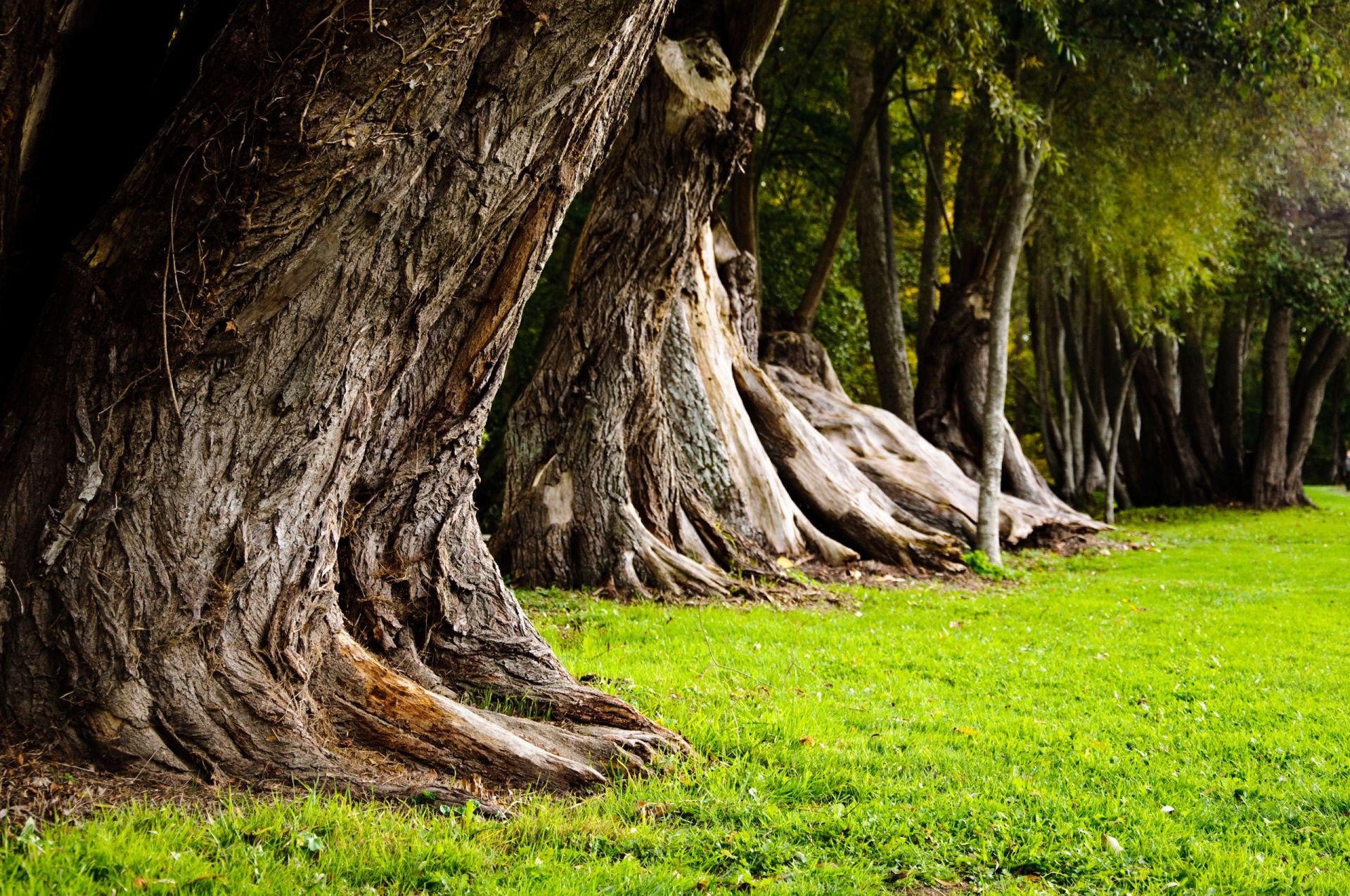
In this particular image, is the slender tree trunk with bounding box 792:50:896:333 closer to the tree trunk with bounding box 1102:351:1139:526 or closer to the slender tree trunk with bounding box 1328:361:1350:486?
the tree trunk with bounding box 1102:351:1139:526

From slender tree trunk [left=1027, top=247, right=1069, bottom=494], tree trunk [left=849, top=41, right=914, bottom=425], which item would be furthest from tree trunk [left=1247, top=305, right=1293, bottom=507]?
tree trunk [left=849, top=41, right=914, bottom=425]

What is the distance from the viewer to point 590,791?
15.1ft

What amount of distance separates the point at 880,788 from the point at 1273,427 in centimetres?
2790

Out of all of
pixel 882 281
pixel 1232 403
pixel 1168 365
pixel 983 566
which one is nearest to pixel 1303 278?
pixel 1168 365

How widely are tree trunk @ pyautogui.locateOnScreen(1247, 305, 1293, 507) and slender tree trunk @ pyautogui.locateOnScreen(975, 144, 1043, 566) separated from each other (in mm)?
16571

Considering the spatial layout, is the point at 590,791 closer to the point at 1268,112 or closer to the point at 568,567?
the point at 568,567

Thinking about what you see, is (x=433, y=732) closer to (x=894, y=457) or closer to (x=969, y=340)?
(x=894, y=457)

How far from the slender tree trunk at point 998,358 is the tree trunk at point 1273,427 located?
16571 mm

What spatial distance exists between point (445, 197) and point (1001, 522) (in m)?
14.4

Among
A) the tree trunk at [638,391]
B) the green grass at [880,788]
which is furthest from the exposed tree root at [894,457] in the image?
the green grass at [880,788]

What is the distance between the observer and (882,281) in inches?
778

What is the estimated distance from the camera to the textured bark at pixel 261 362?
12.5ft

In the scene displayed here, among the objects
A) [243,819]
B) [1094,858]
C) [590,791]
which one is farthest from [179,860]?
[1094,858]

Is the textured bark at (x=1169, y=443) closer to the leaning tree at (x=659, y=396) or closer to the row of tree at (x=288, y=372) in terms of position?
the leaning tree at (x=659, y=396)
